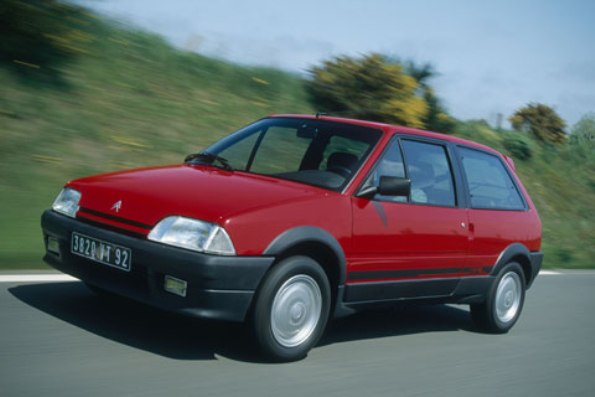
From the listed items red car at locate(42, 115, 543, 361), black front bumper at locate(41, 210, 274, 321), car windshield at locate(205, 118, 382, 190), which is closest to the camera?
black front bumper at locate(41, 210, 274, 321)

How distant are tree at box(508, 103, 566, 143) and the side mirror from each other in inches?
867

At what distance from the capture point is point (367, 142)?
6000 mm

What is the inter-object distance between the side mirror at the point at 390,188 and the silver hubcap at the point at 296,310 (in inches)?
32.1

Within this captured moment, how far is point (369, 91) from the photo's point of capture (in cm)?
1738

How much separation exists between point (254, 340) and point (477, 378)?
159 centimetres

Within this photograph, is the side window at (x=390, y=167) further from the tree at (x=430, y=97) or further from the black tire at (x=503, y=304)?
the tree at (x=430, y=97)

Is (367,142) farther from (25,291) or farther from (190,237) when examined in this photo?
(25,291)

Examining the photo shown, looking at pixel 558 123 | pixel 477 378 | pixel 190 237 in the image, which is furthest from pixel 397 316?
pixel 558 123

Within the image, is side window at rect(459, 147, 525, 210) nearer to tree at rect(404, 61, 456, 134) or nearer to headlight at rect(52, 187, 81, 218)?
headlight at rect(52, 187, 81, 218)

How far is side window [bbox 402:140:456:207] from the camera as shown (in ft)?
20.5

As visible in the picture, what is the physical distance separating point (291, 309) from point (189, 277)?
2.49 feet

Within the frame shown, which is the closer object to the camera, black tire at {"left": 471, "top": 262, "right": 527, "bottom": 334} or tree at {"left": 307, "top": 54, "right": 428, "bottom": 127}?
black tire at {"left": 471, "top": 262, "right": 527, "bottom": 334}

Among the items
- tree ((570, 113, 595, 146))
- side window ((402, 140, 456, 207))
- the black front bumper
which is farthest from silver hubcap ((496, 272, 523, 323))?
tree ((570, 113, 595, 146))

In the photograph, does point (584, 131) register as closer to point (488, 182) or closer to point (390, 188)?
point (488, 182)
